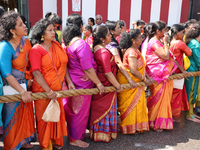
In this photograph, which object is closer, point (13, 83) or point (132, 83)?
point (13, 83)

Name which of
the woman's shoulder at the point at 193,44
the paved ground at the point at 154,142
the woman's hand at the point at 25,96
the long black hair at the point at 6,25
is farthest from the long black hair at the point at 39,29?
the woman's shoulder at the point at 193,44

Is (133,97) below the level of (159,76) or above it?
below

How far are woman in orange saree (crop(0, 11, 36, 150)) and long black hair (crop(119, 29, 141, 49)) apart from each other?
1359 millimetres

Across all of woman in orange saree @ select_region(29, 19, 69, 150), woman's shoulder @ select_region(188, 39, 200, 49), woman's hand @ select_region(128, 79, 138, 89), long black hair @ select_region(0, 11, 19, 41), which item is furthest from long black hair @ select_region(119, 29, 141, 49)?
long black hair @ select_region(0, 11, 19, 41)

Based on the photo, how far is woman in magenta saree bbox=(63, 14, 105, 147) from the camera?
2406 mm

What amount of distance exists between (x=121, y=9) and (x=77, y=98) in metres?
5.78

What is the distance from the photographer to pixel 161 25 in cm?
304

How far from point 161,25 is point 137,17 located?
4940 mm

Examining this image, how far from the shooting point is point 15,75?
7.27ft

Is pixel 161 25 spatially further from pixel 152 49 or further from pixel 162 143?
pixel 162 143

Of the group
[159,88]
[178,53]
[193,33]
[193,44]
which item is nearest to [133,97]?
[159,88]

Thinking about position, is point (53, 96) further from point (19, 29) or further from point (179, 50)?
point (179, 50)

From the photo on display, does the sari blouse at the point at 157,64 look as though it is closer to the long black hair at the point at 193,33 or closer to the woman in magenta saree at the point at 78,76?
the long black hair at the point at 193,33

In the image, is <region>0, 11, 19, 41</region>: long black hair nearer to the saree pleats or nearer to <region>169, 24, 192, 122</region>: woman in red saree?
the saree pleats
